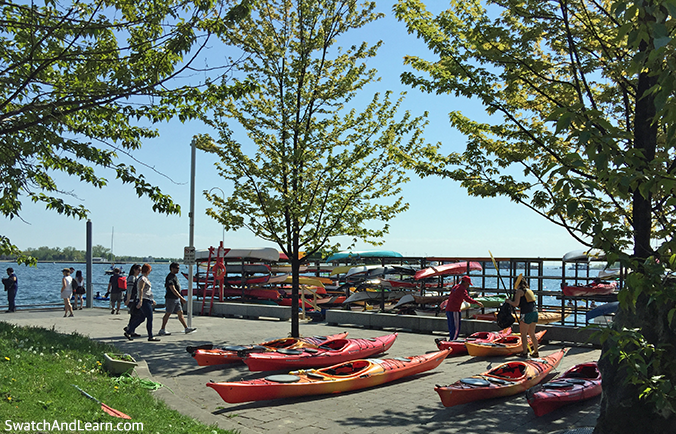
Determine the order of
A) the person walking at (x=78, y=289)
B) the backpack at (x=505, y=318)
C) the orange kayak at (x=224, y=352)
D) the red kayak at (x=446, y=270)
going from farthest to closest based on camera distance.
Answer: the person walking at (x=78, y=289), the red kayak at (x=446, y=270), the backpack at (x=505, y=318), the orange kayak at (x=224, y=352)

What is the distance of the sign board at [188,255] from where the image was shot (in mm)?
16047

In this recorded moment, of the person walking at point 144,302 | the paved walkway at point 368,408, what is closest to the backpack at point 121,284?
the person walking at point 144,302

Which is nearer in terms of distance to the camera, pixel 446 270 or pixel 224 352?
pixel 224 352

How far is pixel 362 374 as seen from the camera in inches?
327

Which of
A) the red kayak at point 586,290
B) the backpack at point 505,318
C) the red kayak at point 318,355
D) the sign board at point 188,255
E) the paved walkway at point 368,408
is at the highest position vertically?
the sign board at point 188,255

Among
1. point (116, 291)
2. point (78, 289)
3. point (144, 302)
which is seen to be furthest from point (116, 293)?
point (144, 302)

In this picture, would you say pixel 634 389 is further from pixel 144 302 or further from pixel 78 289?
pixel 78 289

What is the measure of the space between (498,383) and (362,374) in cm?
208

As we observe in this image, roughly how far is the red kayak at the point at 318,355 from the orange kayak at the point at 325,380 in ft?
4.13

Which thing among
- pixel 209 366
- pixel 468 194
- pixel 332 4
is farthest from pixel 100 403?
pixel 332 4

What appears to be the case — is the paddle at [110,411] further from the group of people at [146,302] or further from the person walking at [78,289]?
the person walking at [78,289]

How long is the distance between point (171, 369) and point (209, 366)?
731mm

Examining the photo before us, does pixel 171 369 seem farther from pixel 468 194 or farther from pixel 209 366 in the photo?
pixel 468 194

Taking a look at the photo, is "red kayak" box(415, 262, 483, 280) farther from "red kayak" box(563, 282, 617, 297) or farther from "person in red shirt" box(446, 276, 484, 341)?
"person in red shirt" box(446, 276, 484, 341)
